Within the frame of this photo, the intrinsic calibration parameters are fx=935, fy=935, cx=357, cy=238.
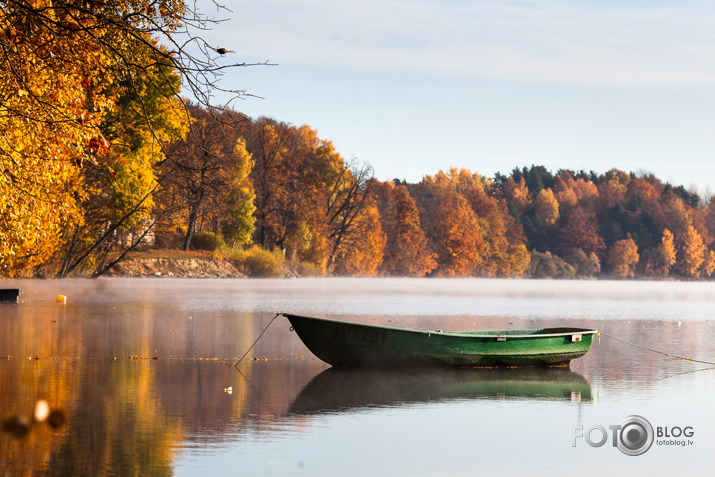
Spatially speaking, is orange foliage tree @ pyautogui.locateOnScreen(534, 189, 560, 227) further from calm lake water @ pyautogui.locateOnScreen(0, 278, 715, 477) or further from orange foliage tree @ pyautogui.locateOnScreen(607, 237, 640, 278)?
calm lake water @ pyautogui.locateOnScreen(0, 278, 715, 477)

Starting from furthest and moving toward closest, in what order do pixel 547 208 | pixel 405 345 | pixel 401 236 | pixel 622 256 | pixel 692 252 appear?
pixel 547 208, pixel 692 252, pixel 622 256, pixel 401 236, pixel 405 345

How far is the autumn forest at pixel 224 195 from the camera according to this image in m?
14.3

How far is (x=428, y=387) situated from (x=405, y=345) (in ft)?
6.84

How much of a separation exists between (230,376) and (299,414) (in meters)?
4.67

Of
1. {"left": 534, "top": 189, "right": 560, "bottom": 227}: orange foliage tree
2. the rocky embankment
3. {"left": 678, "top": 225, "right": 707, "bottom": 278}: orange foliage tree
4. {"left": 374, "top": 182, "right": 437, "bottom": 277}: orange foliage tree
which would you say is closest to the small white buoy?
the rocky embankment

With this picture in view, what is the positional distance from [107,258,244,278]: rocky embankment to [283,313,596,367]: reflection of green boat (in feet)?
169

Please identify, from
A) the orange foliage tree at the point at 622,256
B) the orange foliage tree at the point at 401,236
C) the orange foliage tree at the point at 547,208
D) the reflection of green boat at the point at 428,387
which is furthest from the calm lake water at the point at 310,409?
the orange foliage tree at the point at 547,208

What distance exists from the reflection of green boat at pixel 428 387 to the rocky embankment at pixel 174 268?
52.4 m

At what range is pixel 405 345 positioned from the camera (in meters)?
20.2

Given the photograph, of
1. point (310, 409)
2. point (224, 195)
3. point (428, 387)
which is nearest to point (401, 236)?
point (224, 195)

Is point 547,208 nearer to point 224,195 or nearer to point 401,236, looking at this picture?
point 401,236

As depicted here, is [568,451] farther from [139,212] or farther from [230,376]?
[139,212]

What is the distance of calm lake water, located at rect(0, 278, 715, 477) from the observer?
1123 cm

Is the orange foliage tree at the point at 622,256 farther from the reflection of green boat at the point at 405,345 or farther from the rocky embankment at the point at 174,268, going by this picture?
the reflection of green boat at the point at 405,345
